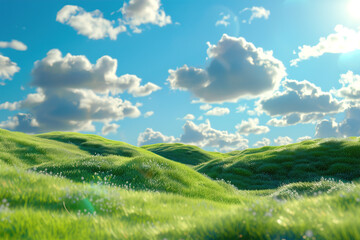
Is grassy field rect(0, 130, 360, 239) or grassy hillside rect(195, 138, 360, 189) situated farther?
grassy hillside rect(195, 138, 360, 189)

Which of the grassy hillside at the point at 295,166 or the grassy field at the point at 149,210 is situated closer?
the grassy field at the point at 149,210

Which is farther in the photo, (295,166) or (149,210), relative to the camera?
(295,166)

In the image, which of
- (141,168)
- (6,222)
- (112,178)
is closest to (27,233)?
(6,222)

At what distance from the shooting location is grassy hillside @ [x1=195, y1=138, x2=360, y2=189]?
2805 centimetres

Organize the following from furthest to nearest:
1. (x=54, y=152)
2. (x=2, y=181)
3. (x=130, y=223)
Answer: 1. (x=54, y=152)
2. (x=2, y=181)
3. (x=130, y=223)

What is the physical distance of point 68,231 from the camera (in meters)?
5.30

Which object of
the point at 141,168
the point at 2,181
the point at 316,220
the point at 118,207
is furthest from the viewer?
the point at 141,168

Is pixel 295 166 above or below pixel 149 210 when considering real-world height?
below

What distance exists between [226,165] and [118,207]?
31644 millimetres

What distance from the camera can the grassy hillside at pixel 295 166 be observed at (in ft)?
92.0

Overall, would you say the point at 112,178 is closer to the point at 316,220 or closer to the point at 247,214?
the point at 247,214

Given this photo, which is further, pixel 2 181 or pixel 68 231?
pixel 2 181

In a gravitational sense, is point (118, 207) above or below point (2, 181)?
below

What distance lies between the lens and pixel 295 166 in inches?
1249
